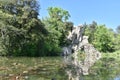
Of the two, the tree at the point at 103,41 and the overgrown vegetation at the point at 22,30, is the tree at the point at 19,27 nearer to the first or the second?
the overgrown vegetation at the point at 22,30

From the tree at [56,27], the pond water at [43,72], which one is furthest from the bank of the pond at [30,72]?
the tree at [56,27]

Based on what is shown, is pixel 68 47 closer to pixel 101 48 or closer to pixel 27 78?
pixel 101 48

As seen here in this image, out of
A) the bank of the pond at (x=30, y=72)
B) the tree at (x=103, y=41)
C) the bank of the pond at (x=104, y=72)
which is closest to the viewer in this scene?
the bank of the pond at (x=30, y=72)

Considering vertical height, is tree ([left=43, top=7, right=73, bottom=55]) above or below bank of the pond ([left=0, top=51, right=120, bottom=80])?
above

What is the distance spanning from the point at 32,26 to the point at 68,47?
24.0 metres

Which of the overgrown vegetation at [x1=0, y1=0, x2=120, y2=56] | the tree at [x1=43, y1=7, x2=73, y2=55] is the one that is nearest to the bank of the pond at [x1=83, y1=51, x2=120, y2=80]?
the overgrown vegetation at [x1=0, y1=0, x2=120, y2=56]

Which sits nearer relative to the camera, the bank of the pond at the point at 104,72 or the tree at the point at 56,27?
the bank of the pond at the point at 104,72

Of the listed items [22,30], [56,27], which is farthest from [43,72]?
[56,27]

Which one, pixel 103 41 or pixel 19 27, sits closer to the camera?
pixel 19 27

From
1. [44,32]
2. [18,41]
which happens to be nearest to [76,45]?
[44,32]

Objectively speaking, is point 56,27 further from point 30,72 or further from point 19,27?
point 30,72

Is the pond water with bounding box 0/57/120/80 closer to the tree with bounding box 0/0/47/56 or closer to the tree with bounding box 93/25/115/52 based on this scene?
the tree with bounding box 0/0/47/56

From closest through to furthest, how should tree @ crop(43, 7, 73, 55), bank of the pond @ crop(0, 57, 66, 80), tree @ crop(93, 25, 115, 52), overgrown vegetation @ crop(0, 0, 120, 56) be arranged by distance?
bank of the pond @ crop(0, 57, 66, 80) < overgrown vegetation @ crop(0, 0, 120, 56) < tree @ crop(43, 7, 73, 55) < tree @ crop(93, 25, 115, 52)

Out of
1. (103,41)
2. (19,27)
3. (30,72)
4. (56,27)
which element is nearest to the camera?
(30,72)
